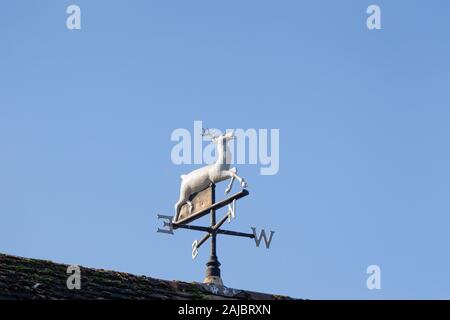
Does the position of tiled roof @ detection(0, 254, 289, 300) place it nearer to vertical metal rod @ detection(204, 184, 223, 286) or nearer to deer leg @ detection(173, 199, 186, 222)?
vertical metal rod @ detection(204, 184, 223, 286)

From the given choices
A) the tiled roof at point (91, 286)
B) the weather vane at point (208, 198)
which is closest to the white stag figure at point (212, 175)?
the weather vane at point (208, 198)

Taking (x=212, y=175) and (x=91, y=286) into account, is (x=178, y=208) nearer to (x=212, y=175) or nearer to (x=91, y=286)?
(x=212, y=175)

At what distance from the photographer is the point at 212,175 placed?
1216 centimetres

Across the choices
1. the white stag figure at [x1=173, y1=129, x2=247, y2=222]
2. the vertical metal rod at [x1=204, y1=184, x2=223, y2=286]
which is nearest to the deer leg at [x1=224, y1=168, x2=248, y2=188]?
the white stag figure at [x1=173, y1=129, x2=247, y2=222]

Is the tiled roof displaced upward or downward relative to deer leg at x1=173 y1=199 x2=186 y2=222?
downward

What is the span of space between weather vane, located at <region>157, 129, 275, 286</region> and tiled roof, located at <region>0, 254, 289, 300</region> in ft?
6.00

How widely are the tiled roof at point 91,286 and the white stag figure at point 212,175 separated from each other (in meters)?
2.39

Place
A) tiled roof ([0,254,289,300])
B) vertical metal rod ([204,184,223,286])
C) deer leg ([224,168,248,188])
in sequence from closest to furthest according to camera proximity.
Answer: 1. tiled roof ([0,254,289,300])
2. vertical metal rod ([204,184,223,286])
3. deer leg ([224,168,248,188])

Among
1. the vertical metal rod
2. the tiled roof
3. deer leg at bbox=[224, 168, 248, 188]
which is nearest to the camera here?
the tiled roof

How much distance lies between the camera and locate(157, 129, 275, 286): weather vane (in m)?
11.7

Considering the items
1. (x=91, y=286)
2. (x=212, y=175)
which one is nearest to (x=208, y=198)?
(x=212, y=175)

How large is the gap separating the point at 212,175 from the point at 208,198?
9.1 inches
